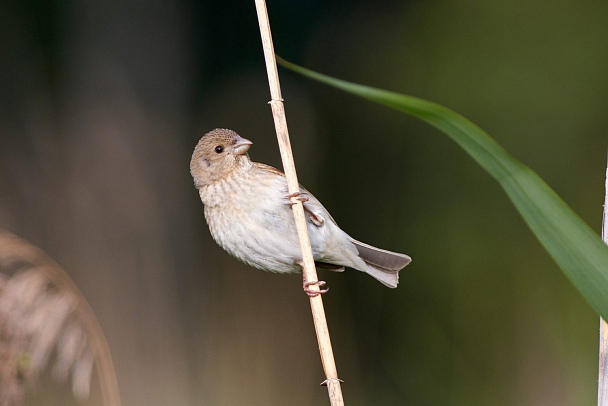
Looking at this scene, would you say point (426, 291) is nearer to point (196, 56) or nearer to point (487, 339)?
point (487, 339)

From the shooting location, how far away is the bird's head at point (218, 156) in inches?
98.7

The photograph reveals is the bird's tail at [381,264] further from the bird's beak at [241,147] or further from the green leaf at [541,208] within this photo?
the green leaf at [541,208]

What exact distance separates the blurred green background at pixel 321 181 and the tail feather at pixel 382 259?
4.77 feet

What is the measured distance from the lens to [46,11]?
5059 mm

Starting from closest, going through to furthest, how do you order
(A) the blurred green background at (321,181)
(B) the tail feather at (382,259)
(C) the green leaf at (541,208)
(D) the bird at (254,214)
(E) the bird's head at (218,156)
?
(C) the green leaf at (541,208) < (D) the bird at (254,214) < (E) the bird's head at (218,156) < (B) the tail feather at (382,259) < (A) the blurred green background at (321,181)

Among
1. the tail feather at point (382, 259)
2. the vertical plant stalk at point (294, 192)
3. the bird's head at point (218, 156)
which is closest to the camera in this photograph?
the vertical plant stalk at point (294, 192)

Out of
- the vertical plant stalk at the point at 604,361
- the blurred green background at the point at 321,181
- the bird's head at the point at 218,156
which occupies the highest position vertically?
the blurred green background at the point at 321,181

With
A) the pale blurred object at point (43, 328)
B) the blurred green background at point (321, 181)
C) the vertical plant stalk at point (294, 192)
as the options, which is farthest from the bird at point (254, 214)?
the blurred green background at point (321, 181)

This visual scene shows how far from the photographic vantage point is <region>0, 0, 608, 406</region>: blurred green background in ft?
13.2

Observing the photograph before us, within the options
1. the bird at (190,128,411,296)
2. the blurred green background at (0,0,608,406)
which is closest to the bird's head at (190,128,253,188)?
the bird at (190,128,411,296)

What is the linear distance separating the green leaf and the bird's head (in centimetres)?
129

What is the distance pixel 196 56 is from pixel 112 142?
1.39 m

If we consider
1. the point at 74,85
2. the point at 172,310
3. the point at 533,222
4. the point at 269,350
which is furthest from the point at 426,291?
the point at 533,222

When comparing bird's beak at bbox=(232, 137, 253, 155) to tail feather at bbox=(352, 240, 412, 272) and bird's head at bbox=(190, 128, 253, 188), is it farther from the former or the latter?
tail feather at bbox=(352, 240, 412, 272)
